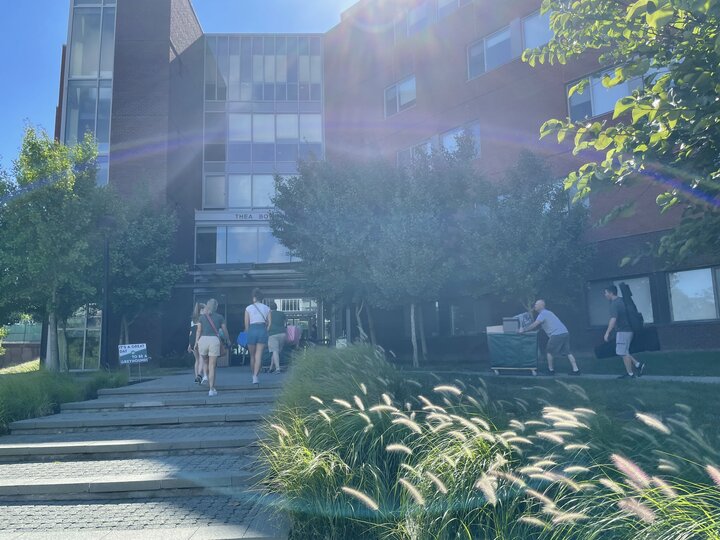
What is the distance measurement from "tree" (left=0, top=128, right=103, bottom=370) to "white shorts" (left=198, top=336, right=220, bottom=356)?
9.94 metres

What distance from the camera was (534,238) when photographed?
1773 centimetres

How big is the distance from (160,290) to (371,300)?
414 inches

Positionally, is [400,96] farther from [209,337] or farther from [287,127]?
[209,337]

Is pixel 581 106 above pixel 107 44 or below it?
below

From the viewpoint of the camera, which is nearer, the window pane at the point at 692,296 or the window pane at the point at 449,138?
the window pane at the point at 692,296

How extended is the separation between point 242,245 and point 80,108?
36.4ft

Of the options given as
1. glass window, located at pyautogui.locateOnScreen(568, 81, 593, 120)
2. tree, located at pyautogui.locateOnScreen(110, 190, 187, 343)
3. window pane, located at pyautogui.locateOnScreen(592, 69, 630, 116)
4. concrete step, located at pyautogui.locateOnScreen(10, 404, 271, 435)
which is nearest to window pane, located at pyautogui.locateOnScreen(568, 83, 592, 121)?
glass window, located at pyautogui.locateOnScreen(568, 81, 593, 120)

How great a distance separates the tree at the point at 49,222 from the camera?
18.6 metres

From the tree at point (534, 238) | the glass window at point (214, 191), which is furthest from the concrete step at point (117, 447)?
the glass window at point (214, 191)

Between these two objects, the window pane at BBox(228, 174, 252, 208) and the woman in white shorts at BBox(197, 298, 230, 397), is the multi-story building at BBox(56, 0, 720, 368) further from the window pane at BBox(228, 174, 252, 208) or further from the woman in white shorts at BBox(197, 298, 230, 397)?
the woman in white shorts at BBox(197, 298, 230, 397)

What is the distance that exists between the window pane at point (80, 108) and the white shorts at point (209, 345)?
24.0 meters

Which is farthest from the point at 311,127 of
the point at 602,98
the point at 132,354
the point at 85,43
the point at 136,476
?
the point at 136,476

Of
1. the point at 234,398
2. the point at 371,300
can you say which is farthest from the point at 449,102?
the point at 234,398

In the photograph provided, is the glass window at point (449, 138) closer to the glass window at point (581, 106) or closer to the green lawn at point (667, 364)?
the glass window at point (581, 106)
